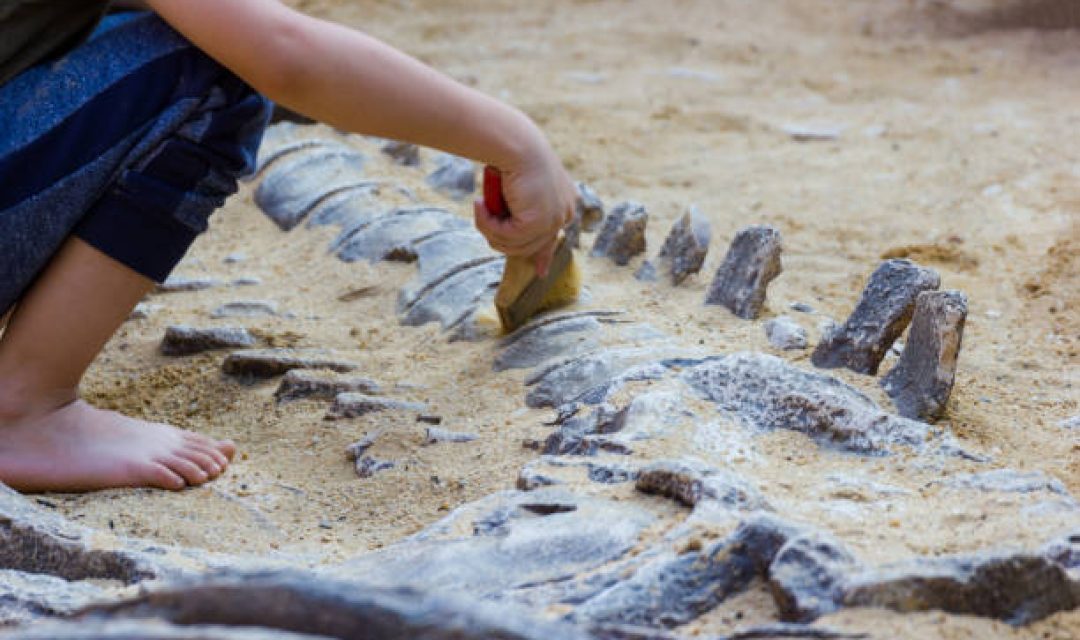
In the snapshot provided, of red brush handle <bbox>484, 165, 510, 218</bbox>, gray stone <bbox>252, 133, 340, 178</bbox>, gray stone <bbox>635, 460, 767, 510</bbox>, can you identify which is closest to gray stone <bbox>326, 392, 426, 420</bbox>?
red brush handle <bbox>484, 165, 510, 218</bbox>

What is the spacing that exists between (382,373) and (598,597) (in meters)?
1.29

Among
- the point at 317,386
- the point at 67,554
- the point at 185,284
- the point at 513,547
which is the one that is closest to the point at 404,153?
the point at 185,284

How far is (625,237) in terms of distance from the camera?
3131mm

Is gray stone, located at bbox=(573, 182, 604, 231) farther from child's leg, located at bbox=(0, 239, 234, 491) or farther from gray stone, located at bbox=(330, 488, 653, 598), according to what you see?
gray stone, located at bbox=(330, 488, 653, 598)

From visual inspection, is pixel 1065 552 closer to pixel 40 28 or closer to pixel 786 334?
pixel 786 334

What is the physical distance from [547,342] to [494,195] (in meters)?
0.35

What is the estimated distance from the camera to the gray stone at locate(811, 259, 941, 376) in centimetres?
228

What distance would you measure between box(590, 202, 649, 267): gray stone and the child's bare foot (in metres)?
1.16

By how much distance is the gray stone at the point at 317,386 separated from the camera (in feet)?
8.39

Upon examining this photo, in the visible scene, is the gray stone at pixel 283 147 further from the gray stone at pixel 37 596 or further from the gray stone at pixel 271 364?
the gray stone at pixel 37 596

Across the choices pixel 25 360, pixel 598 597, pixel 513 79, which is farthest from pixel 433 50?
pixel 598 597

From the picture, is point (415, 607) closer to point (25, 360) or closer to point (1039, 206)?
point (25, 360)

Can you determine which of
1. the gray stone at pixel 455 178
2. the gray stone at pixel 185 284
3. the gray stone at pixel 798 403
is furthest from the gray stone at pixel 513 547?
the gray stone at pixel 455 178

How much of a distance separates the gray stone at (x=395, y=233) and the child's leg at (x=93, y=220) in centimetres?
102
